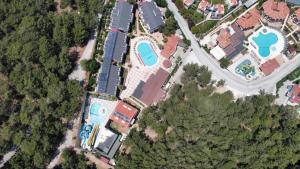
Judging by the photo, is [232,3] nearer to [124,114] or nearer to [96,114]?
[124,114]

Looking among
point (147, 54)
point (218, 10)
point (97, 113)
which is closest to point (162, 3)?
point (147, 54)

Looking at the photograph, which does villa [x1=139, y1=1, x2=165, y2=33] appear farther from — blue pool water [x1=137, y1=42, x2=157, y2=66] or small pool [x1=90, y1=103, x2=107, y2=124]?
small pool [x1=90, y1=103, x2=107, y2=124]

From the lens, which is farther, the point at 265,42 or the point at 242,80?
the point at 265,42

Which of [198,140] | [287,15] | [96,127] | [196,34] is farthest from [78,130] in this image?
[287,15]

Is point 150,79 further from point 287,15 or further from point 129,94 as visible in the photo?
point 287,15

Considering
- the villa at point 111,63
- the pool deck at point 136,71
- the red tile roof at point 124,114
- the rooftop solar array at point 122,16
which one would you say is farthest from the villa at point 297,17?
the red tile roof at point 124,114

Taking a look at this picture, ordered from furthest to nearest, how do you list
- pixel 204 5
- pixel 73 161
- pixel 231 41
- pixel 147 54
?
1. pixel 204 5
2. pixel 147 54
3. pixel 231 41
4. pixel 73 161

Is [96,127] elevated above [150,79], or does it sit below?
below
